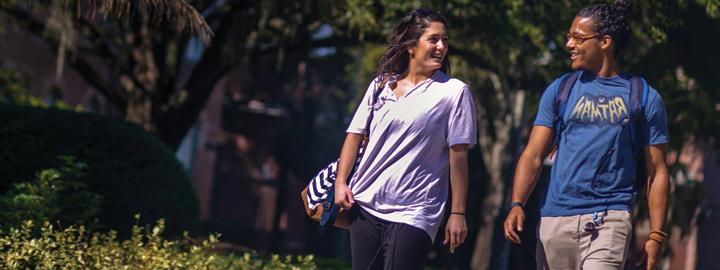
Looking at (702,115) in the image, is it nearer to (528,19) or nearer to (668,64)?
(668,64)

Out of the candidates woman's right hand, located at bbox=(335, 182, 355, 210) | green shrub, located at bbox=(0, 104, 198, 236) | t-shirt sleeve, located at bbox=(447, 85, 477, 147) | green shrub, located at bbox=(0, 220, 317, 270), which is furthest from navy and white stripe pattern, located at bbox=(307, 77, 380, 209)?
green shrub, located at bbox=(0, 104, 198, 236)

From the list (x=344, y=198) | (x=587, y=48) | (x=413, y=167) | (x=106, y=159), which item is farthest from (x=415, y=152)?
(x=106, y=159)

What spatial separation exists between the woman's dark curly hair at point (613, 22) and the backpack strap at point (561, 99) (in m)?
0.22

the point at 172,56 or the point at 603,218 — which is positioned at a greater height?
the point at 172,56

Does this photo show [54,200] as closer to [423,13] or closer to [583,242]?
[423,13]

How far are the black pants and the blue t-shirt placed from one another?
65cm

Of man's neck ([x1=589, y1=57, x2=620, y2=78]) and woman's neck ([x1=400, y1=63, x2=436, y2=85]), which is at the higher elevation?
man's neck ([x1=589, y1=57, x2=620, y2=78])

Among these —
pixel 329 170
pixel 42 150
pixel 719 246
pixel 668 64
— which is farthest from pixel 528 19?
pixel 719 246

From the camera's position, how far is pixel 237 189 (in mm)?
41656

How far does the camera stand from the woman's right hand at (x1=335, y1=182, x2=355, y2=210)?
5.82 meters

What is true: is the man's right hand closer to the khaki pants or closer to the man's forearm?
the khaki pants

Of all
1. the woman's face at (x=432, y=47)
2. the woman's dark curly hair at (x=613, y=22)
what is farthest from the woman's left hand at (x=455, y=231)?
the woman's dark curly hair at (x=613, y=22)

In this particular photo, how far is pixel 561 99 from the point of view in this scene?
5.92 meters

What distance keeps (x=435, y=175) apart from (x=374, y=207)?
31cm
